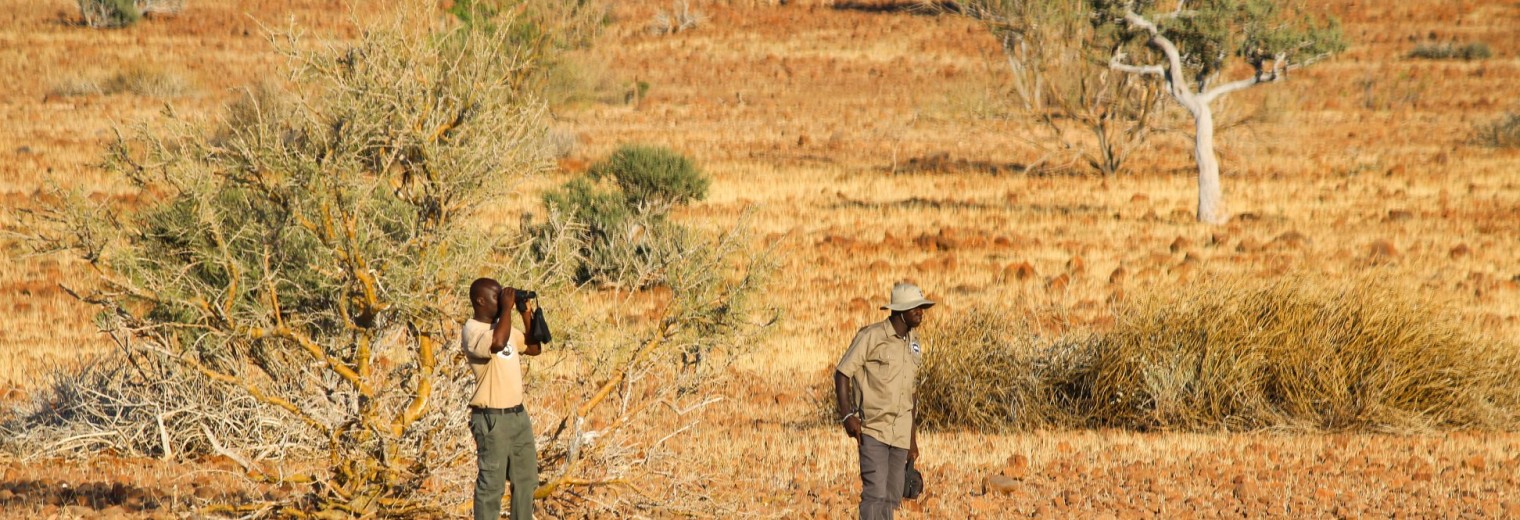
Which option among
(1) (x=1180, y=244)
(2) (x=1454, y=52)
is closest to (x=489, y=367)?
(1) (x=1180, y=244)

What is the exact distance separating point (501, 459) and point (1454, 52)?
161 ft

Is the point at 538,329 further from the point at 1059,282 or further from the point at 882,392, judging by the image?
the point at 1059,282

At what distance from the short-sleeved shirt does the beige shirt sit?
50.7 inches

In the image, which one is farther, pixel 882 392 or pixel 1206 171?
pixel 1206 171

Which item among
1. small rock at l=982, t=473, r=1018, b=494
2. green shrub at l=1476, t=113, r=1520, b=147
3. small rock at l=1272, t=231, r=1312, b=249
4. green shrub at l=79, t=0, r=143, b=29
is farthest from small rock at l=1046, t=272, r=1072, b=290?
green shrub at l=79, t=0, r=143, b=29

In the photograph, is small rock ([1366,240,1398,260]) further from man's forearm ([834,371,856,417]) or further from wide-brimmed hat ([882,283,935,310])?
man's forearm ([834,371,856,417])

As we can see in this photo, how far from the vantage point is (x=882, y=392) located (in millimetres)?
6176

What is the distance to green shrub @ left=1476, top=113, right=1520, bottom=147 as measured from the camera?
3048 centimetres

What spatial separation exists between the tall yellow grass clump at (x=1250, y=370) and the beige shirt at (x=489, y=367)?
5035 millimetres

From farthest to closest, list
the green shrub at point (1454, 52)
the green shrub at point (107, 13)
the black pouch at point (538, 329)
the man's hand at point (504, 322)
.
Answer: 1. the green shrub at point (107, 13)
2. the green shrub at point (1454, 52)
3. the black pouch at point (538, 329)
4. the man's hand at point (504, 322)

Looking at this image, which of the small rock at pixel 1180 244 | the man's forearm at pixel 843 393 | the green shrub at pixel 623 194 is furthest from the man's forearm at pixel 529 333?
the small rock at pixel 1180 244

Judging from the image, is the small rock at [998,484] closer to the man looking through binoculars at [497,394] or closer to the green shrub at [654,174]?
the man looking through binoculars at [497,394]

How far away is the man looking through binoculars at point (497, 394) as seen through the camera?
5.65 m

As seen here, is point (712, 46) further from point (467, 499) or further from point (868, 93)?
point (467, 499)
